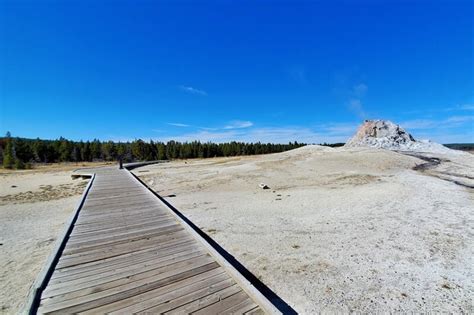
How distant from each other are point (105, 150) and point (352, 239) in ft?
282

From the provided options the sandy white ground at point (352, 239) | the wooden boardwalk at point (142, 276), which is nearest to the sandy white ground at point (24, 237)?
the wooden boardwalk at point (142, 276)

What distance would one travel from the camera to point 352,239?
7113mm

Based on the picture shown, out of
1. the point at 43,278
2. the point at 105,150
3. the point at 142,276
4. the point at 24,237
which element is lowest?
the point at 24,237

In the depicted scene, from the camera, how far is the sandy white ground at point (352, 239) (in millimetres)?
4492

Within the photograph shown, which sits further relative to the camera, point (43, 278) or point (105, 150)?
point (105, 150)

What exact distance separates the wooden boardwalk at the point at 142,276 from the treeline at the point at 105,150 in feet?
186

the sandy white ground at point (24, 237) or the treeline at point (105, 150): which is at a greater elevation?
the treeline at point (105, 150)

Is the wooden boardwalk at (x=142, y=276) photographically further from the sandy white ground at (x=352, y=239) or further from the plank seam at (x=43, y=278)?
the sandy white ground at (x=352, y=239)

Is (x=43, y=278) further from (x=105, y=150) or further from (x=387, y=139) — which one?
(x=105, y=150)

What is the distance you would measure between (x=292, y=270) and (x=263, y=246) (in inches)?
58.1

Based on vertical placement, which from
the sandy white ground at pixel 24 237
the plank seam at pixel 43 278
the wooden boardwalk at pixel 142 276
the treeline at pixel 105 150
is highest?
the treeline at pixel 105 150

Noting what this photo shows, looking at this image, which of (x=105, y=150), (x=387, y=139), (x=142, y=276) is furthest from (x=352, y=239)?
(x=105, y=150)

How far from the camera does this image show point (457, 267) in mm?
5406

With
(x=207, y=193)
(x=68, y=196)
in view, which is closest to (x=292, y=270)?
(x=207, y=193)
